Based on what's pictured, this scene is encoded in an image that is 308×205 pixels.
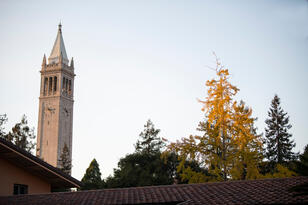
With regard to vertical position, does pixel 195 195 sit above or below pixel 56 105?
below

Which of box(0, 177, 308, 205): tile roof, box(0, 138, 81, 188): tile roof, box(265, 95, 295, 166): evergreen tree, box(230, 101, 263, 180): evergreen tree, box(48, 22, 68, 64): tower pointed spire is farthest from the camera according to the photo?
box(48, 22, 68, 64): tower pointed spire

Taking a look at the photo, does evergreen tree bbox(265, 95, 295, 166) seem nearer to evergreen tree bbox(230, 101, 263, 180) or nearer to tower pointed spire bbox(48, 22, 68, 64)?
evergreen tree bbox(230, 101, 263, 180)

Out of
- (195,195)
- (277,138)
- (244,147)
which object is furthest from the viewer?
(277,138)

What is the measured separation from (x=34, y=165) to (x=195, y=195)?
30.0 ft

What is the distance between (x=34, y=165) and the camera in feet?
63.1

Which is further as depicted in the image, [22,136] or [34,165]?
[22,136]

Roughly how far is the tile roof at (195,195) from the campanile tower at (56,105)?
243 feet

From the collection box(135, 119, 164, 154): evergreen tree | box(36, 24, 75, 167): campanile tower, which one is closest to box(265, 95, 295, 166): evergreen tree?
box(135, 119, 164, 154): evergreen tree

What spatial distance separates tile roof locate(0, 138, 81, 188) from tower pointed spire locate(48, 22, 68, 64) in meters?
79.3

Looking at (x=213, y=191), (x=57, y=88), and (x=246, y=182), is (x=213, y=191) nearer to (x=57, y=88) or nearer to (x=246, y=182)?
(x=246, y=182)

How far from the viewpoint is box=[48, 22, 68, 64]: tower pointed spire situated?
97312mm

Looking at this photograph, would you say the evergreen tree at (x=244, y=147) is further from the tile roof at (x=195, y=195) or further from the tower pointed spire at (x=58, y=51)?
the tower pointed spire at (x=58, y=51)

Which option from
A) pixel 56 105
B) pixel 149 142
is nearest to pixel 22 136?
pixel 149 142

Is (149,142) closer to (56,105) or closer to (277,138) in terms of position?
(277,138)
